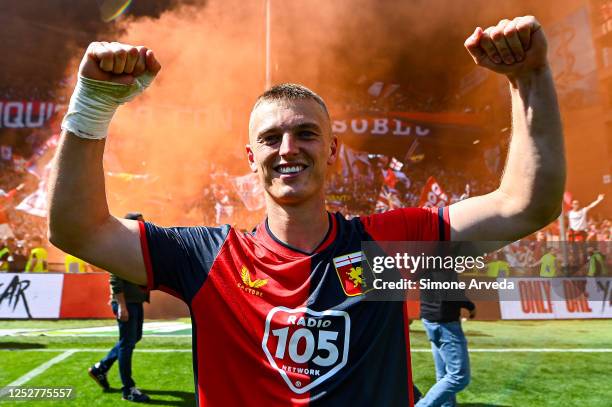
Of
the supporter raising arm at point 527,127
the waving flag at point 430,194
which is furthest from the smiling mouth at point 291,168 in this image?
the waving flag at point 430,194

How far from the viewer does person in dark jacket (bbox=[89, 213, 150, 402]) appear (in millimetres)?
5090

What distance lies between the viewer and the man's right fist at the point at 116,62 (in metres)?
1.42

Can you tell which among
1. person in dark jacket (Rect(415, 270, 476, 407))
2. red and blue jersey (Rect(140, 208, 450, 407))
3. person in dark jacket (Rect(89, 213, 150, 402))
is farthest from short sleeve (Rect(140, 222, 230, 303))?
person in dark jacket (Rect(89, 213, 150, 402))

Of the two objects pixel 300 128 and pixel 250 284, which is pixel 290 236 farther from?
pixel 300 128

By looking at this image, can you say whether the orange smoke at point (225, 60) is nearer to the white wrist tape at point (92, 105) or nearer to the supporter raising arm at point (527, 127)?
the white wrist tape at point (92, 105)

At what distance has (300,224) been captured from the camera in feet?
5.98

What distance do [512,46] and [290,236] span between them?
98 centimetres

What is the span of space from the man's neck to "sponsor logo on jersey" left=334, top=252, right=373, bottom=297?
125 millimetres

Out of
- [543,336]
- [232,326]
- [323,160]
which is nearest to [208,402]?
[232,326]

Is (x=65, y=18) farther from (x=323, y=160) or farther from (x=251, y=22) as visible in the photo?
(x=323, y=160)

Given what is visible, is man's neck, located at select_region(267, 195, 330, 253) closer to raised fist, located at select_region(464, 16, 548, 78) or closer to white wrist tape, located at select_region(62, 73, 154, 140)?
white wrist tape, located at select_region(62, 73, 154, 140)

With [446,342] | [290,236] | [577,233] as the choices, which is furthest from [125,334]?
[577,233]

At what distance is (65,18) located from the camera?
18203mm

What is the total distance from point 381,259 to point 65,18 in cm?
2022
